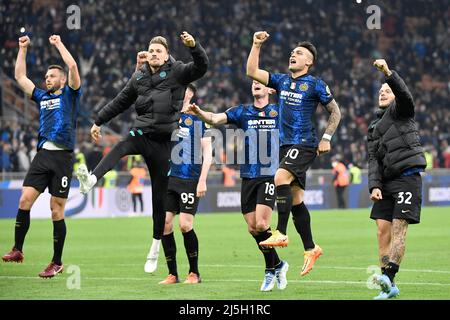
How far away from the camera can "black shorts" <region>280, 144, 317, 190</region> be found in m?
11.9

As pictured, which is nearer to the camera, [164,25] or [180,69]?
[180,69]

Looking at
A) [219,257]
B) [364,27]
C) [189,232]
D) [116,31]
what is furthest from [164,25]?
[189,232]

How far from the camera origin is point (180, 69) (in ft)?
40.4

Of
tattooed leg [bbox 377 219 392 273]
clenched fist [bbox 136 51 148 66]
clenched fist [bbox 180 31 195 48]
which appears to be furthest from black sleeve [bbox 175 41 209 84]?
tattooed leg [bbox 377 219 392 273]

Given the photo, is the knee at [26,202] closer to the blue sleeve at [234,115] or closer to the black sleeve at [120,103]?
the black sleeve at [120,103]

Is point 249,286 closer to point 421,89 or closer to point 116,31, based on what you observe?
point 116,31

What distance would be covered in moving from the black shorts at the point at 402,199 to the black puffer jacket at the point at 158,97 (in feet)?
8.76

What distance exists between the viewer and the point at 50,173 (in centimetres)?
1362

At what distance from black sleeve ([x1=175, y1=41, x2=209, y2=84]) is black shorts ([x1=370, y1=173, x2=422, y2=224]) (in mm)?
2593

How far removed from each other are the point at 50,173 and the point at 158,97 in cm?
228

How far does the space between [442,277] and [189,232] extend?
3.43 m

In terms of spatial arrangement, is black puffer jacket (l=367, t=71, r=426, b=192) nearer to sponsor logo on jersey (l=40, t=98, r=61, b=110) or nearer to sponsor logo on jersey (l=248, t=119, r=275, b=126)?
sponsor logo on jersey (l=248, t=119, r=275, b=126)

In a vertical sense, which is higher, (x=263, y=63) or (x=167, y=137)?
(x=263, y=63)

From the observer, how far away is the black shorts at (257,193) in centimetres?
1243
